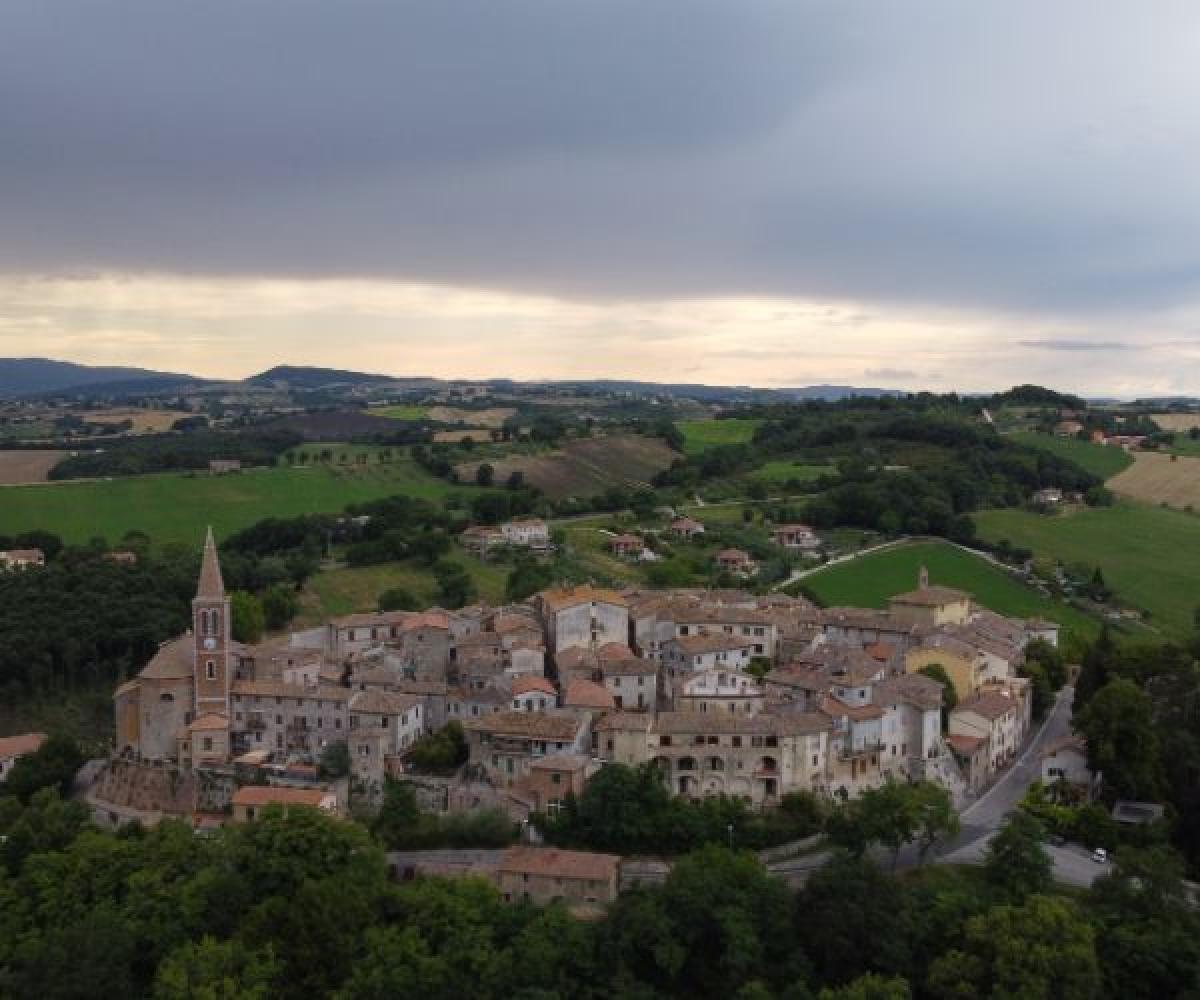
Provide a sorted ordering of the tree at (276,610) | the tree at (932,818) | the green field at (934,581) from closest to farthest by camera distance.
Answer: the tree at (932,818), the tree at (276,610), the green field at (934,581)

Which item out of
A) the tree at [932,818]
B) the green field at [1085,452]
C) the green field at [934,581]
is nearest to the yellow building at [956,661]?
the tree at [932,818]

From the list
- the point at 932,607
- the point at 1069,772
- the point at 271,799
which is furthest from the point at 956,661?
the point at 271,799

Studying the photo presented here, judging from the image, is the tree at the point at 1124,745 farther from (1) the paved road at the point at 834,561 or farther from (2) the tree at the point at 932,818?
(1) the paved road at the point at 834,561

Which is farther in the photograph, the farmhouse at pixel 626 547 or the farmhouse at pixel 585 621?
the farmhouse at pixel 626 547

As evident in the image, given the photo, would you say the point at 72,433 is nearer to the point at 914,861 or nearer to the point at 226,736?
the point at 226,736

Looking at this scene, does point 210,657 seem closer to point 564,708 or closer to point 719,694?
point 564,708

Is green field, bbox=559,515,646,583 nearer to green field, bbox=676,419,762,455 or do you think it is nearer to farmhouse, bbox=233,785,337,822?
farmhouse, bbox=233,785,337,822
